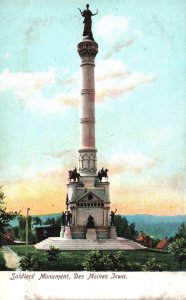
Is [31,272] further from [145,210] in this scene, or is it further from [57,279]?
[145,210]

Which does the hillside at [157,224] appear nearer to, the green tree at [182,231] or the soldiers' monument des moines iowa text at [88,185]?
the green tree at [182,231]

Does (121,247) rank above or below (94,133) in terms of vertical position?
below

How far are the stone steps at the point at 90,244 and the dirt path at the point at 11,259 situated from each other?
13.8 ft

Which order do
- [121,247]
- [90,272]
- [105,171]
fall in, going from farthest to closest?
1. [105,171]
2. [121,247]
3. [90,272]

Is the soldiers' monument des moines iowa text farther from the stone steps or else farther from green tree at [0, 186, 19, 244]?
green tree at [0, 186, 19, 244]

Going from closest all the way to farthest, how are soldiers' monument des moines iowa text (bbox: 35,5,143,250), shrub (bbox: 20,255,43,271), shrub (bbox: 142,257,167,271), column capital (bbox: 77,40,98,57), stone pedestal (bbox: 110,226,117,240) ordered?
shrub (bbox: 20,255,43,271)
shrub (bbox: 142,257,167,271)
stone pedestal (bbox: 110,226,117,240)
soldiers' monument des moines iowa text (bbox: 35,5,143,250)
column capital (bbox: 77,40,98,57)

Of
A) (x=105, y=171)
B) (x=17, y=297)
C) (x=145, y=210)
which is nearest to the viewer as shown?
(x=17, y=297)

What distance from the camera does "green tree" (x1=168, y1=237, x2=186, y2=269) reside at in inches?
685

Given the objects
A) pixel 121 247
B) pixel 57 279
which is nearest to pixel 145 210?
pixel 121 247

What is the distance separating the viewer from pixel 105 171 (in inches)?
1014

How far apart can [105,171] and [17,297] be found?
12.2 m

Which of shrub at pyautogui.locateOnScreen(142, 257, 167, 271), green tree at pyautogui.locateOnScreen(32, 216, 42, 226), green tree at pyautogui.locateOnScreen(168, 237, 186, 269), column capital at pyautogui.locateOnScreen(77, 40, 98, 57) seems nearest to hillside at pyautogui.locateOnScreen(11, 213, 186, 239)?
green tree at pyautogui.locateOnScreen(168, 237, 186, 269)

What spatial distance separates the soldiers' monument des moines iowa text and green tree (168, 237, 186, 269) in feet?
22.7

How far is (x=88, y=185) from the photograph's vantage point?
27.0 m
